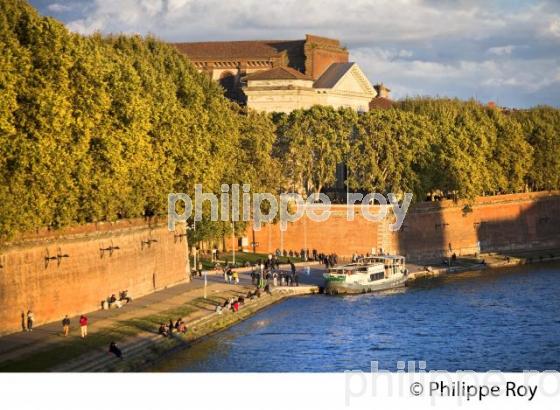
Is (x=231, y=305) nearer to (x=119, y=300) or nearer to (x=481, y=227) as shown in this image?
(x=119, y=300)

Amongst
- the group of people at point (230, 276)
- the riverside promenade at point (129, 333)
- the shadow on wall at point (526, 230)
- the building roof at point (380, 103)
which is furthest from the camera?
the building roof at point (380, 103)

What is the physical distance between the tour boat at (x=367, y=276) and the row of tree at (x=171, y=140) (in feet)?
24.2

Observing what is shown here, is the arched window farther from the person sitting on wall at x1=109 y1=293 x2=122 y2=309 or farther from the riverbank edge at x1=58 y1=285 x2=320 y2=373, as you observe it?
the person sitting on wall at x1=109 y1=293 x2=122 y2=309

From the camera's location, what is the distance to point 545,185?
117 m

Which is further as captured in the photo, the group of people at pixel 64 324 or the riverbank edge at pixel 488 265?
the riverbank edge at pixel 488 265

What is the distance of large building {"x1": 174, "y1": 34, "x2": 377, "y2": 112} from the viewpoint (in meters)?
118

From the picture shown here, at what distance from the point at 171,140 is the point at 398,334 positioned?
15.9 m

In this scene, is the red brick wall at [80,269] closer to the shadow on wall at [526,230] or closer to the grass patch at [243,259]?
the grass patch at [243,259]

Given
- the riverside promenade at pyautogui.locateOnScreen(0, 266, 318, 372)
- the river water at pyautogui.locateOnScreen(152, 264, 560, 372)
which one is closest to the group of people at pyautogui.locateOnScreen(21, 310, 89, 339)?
the riverside promenade at pyautogui.locateOnScreen(0, 266, 318, 372)

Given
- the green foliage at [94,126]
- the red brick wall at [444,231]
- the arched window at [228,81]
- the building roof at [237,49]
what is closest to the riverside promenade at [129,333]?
the green foliage at [94,126]

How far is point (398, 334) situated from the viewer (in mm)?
60312

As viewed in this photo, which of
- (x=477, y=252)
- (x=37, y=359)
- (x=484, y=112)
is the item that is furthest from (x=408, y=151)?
(x=37, y=359)

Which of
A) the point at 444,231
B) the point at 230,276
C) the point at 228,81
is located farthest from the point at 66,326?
the point at 228,81

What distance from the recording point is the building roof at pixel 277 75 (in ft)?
388
